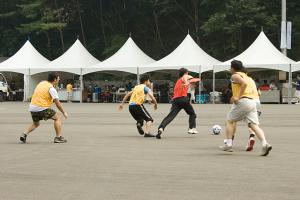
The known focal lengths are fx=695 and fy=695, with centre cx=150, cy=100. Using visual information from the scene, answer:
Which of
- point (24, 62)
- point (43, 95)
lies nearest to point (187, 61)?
point (24, 62)

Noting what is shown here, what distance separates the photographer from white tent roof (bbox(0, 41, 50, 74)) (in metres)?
45.5

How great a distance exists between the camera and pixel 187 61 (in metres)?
40.9

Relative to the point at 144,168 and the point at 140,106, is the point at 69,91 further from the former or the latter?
the point at 144,168

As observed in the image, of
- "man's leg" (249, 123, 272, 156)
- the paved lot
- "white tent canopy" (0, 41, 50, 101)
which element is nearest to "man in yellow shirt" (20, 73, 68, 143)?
the paved lot

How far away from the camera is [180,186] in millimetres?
9055

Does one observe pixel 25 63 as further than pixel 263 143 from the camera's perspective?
Yes

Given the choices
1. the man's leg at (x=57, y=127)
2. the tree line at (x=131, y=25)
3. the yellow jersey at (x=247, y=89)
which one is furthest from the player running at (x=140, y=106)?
the tree line at (x=131, y=25)

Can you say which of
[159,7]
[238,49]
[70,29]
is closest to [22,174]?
[238,49]

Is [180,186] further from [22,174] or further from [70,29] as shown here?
[70,29]

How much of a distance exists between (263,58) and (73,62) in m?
13.0

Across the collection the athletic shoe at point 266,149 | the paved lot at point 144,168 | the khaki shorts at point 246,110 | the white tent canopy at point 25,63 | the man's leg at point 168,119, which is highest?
the white tent canopy at point 25,63

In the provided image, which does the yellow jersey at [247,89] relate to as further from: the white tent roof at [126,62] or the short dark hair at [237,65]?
the white tent roof at [126,62]

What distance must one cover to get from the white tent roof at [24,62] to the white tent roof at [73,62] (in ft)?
2.72

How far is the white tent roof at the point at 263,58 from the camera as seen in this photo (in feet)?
124
